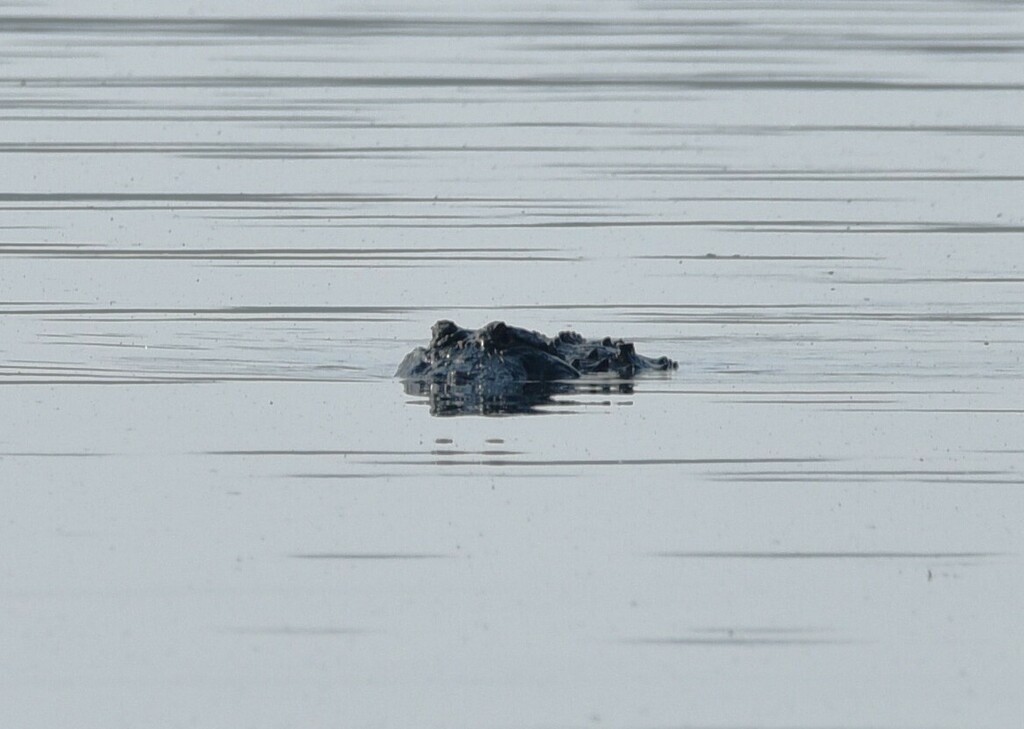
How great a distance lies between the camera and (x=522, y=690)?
404 inches

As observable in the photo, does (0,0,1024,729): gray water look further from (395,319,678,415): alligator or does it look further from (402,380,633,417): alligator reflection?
(395,319,678,415): alligator

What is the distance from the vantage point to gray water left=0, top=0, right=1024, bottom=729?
10570mm

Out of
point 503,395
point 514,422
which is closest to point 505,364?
point 503,395

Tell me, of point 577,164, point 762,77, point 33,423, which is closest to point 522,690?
point 33,423

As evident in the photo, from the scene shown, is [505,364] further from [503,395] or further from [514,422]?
[514,422]

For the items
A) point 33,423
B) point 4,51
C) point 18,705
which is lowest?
point 18,705

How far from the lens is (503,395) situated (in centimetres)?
1741

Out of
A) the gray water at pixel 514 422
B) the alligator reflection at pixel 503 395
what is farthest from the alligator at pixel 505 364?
the gray water at pixel 514 422

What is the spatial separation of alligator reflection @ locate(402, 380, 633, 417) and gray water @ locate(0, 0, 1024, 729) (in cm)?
16

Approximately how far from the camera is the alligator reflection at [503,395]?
1675 cm

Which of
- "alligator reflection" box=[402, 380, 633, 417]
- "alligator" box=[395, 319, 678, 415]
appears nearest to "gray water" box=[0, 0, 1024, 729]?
"alligator reflection" box=[402, 380, 633, 417]

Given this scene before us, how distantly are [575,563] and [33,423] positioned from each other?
492 cm

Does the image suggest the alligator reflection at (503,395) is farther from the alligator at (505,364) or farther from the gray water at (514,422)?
the gray water at (514,422)

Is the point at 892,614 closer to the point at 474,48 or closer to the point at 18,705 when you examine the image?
the point at 18,705
